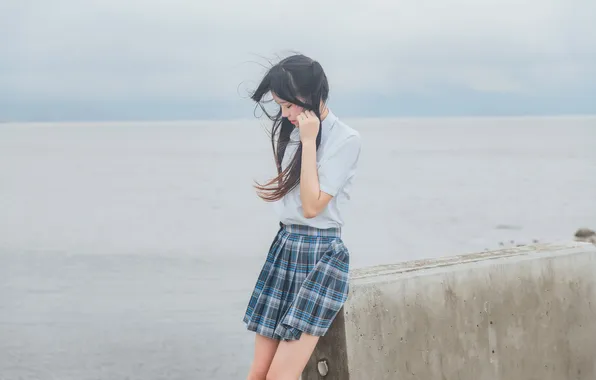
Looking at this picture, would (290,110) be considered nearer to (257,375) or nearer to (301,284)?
(301,284)

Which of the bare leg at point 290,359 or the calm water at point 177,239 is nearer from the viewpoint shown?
the bare leg at point 290,359

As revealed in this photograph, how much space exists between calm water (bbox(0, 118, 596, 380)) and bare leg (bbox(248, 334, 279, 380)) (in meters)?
0.46

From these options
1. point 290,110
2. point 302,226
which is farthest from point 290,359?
point 290,110

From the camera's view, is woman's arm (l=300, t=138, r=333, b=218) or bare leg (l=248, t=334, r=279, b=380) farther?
bare leg (l=248, t=334, r=279, b=380)

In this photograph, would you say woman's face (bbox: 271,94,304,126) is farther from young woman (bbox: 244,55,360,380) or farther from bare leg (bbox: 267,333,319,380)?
bare leg (bbox: 267,333,319,380)

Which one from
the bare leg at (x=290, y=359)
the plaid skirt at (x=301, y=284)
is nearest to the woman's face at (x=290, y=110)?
the plaid skirt at (x=301, y=284)

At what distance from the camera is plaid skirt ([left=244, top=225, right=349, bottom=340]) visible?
7.51 feet

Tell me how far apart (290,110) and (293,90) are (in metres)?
0.05

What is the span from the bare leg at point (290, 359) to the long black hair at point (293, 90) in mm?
384

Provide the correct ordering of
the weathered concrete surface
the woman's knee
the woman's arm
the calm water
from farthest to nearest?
the calm water
the weathered concrete surface
the woman's knee
the woman's arm

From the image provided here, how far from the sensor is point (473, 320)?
9.64 ft

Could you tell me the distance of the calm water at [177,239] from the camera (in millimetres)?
8586

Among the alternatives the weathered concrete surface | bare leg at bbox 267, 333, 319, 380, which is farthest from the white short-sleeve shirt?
the weathered concrete surface

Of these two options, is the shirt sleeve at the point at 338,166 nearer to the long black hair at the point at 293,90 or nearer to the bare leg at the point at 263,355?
the long black hair at the point at 293,90
